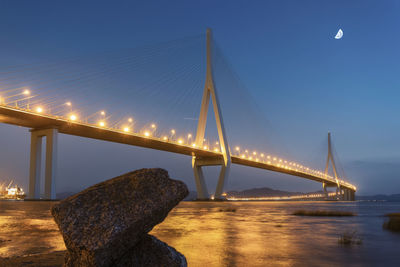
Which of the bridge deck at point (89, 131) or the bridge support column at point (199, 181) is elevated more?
the bridge deck at point (89, 131)

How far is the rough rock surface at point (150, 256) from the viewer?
159 inches

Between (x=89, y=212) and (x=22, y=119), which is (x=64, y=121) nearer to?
(x=22, y=119)

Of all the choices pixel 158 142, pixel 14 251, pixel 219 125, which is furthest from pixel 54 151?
pixel 14 251

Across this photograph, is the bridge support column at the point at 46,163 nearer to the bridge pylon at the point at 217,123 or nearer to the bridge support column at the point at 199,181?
the bridge pylon at the point at 217,123

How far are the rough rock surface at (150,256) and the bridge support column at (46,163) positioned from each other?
35812 mm

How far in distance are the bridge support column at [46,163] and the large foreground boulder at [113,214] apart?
35901 millimetres

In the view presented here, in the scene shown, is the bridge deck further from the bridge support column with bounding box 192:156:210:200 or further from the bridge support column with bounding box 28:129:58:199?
the bridge support column with bounding box 192:156:210:200

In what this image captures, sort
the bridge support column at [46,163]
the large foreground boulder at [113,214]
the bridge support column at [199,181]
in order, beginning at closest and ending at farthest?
the large foreground boulder at [113,214] < the bridge support column at [46,163] < the bridge support column at [199,181]

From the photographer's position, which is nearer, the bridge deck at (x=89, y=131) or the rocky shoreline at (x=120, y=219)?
the rocky shoreline at (x=120, y=219)

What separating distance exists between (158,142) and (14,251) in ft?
128

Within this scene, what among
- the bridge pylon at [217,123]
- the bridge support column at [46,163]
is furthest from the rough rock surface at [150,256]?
the bridge pylon at [217,123]

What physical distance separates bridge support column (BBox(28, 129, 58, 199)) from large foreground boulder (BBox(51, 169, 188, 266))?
35901 millimetres

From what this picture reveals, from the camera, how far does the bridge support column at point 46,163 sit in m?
37.2

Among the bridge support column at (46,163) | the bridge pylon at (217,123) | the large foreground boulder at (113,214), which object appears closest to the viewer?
the large foreground boulder at (113,214)
